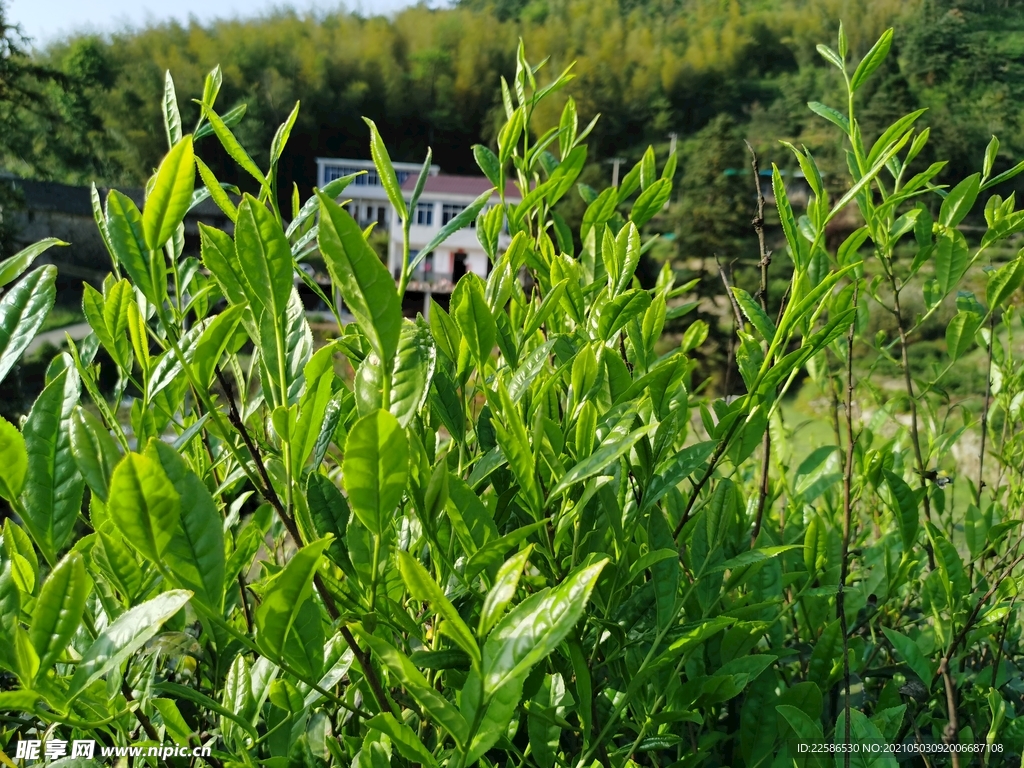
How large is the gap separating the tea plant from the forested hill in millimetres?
15251

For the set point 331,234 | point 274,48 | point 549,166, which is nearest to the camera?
point 331,234

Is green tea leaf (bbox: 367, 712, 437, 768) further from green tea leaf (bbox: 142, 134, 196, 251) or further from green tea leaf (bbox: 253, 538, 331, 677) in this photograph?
green tea leaf (bbox: 142, 134, 196, 251)

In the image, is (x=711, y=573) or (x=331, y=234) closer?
(x=331, y=234)

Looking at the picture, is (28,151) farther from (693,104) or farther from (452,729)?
(693,104)

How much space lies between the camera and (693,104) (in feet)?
60.9

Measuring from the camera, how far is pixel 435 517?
217 millimetres

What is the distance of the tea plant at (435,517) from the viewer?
7.2 inches

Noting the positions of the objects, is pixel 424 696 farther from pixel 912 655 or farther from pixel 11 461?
pixel 912 655

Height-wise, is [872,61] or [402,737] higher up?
[872,61]

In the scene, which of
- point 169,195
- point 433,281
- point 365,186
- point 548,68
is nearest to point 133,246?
point 169,195

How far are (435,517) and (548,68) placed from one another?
59.6ft

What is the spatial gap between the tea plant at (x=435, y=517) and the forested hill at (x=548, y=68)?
50.0 ft

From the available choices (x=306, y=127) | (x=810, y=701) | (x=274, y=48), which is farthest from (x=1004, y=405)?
(x=274, y=48)

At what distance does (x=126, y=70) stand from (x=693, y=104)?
1247 cm
